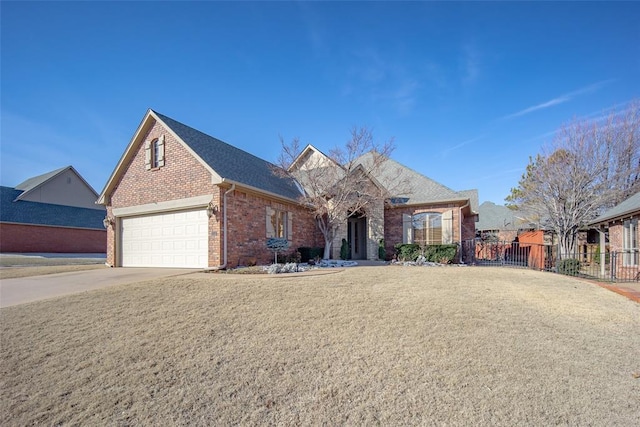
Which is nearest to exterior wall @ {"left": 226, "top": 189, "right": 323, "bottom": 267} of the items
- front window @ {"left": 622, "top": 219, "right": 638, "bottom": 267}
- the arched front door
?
the arched front door

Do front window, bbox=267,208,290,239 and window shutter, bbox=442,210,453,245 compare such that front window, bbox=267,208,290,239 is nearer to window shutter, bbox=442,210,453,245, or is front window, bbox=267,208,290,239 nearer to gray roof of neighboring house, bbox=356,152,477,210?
gray roof of neighboring house, bbox=356,152,477,210

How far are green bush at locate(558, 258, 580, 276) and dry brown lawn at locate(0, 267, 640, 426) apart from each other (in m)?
5.94

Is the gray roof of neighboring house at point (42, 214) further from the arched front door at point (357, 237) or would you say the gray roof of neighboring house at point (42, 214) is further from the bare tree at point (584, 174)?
the bare tree at point (584, 174)

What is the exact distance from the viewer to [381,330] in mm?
5141

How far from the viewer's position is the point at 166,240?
43.0ft

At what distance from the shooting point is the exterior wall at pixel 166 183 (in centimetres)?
1152

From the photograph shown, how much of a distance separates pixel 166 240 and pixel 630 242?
19724 millimetres

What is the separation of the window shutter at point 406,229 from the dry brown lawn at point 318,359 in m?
9.92

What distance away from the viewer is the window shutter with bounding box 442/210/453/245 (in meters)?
16.2

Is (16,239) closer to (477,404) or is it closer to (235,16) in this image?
(235,16)

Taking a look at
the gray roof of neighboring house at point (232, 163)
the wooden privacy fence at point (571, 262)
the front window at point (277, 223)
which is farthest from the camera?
the front window at point (277, 223)

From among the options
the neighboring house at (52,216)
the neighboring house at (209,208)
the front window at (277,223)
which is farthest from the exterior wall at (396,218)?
the neighboring house at (52,216)

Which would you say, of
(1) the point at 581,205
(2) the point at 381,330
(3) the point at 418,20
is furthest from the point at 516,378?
(1) the point at 581,205

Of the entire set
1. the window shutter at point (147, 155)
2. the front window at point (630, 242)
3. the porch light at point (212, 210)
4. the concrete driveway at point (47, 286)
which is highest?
the window shutter at point (147, 155)
